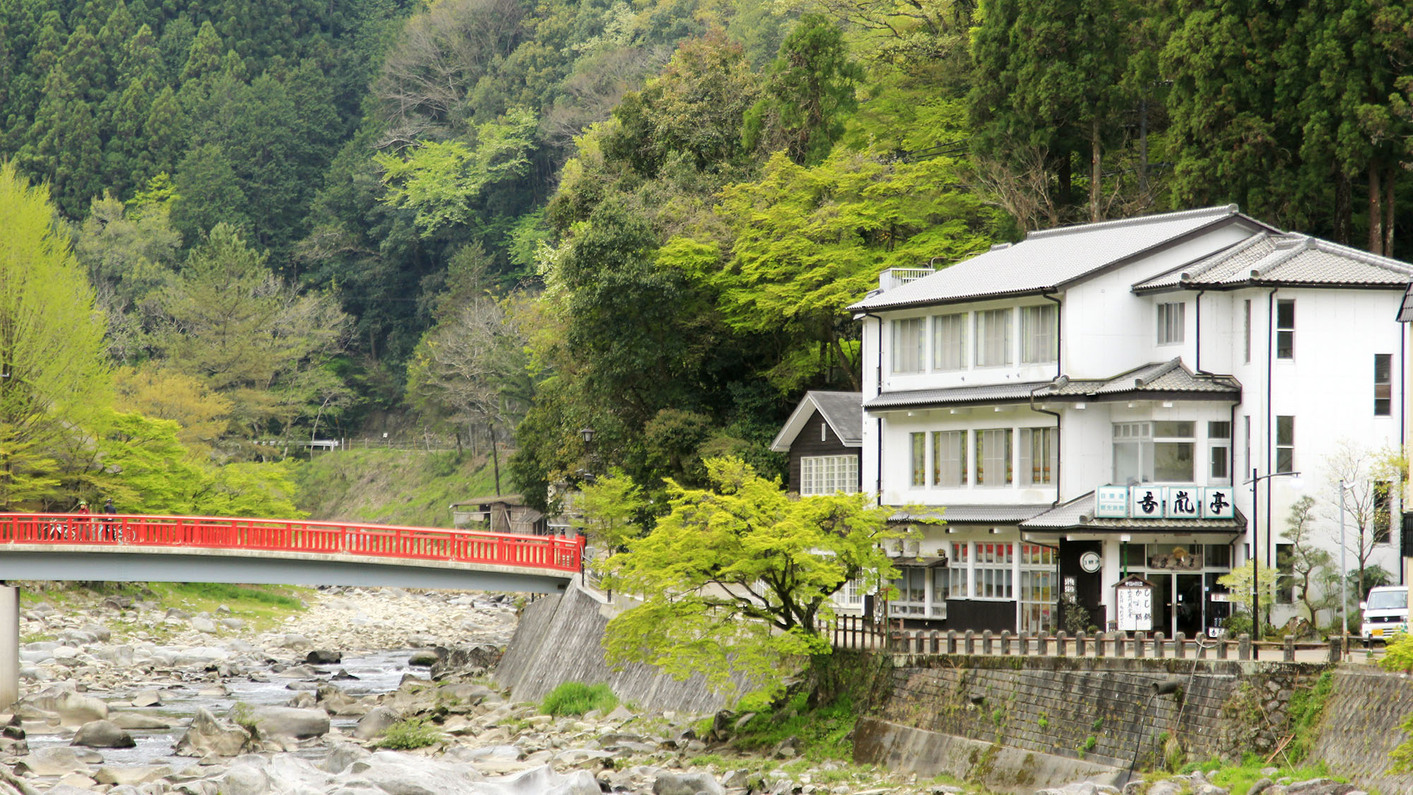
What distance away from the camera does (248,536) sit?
122ft

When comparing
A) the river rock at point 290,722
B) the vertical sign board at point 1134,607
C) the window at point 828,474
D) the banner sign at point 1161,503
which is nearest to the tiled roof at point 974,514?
the banner sign at point 1161,503

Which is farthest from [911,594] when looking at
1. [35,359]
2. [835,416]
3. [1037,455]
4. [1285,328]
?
[35,359]

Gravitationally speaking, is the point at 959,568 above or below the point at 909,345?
below

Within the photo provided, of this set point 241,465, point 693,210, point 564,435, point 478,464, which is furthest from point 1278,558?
point 478,464

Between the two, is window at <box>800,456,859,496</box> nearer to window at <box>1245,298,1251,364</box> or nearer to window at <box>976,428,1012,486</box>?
window at <box>976,428,1012,486</box>

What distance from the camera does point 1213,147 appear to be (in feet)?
123

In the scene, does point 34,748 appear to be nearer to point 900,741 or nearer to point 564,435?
point 900,741

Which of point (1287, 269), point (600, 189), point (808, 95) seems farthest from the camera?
point (600, 189)

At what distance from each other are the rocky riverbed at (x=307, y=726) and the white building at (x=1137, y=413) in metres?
6.36

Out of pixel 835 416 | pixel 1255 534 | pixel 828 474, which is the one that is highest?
pixel 835 416

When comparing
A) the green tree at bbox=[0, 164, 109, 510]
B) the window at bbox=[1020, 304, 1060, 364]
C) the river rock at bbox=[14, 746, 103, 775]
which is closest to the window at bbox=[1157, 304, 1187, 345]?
the window at bbox=[1020, 304, 1060, 364]

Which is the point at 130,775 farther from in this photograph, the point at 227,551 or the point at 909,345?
the point at 909,345

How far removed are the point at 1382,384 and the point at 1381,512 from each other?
8.73 feet

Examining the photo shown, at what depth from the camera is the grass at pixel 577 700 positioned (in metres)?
34.9
